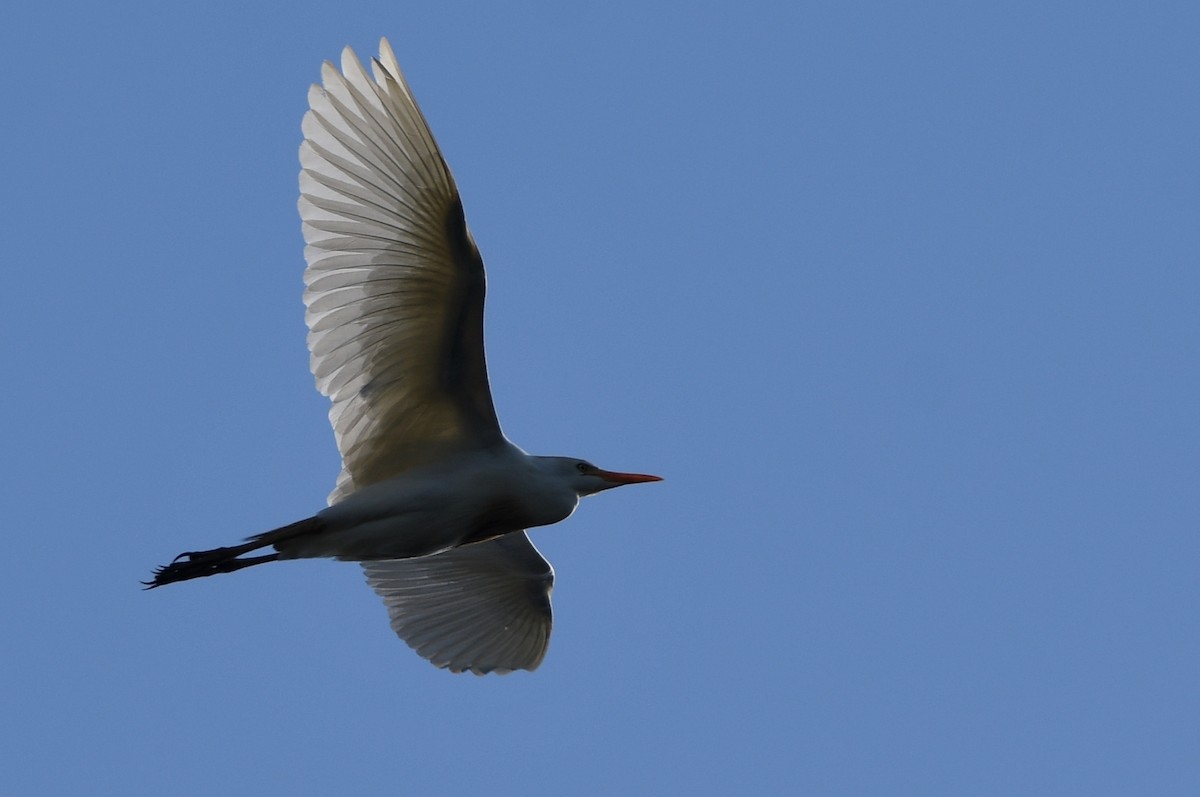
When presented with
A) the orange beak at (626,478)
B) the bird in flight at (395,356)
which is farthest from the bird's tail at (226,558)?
the orange beak at (626,478)

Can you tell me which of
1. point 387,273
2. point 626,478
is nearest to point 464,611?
point 626,478

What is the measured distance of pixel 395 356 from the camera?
9.83 metres

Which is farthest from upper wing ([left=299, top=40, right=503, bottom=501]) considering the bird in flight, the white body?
the white body

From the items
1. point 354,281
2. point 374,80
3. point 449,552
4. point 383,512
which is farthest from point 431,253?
point 449,552

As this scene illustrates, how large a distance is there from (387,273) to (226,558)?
2180mm

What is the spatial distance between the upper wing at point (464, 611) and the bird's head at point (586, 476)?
1.62m

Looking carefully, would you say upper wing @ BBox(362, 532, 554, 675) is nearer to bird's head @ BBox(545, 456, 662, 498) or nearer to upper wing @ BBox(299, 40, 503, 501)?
bird's head @ BBox(545, 456, 662, 498)

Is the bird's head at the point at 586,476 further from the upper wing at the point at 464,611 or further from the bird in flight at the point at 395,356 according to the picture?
the upper wing at the point at 464,611

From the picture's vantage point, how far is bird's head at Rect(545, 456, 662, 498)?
10555 mm

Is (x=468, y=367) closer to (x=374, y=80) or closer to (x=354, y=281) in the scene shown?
(x=354, y=281)

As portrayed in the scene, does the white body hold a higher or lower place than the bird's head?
lower

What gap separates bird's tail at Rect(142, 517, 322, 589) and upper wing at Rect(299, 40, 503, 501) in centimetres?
77

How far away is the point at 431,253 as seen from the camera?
9.36 metres

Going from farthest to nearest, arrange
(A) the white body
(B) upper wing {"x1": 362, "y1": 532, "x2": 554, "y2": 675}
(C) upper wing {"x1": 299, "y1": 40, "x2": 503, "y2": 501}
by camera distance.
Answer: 1. (B) upper wing {"x1": 362, "y1": 532, "x2": 554, "y2": 675}
2. (A) the white body
3. (C) upper wing {"x1": 299, "y1": 40, "x2": 503, "y2": 501}
